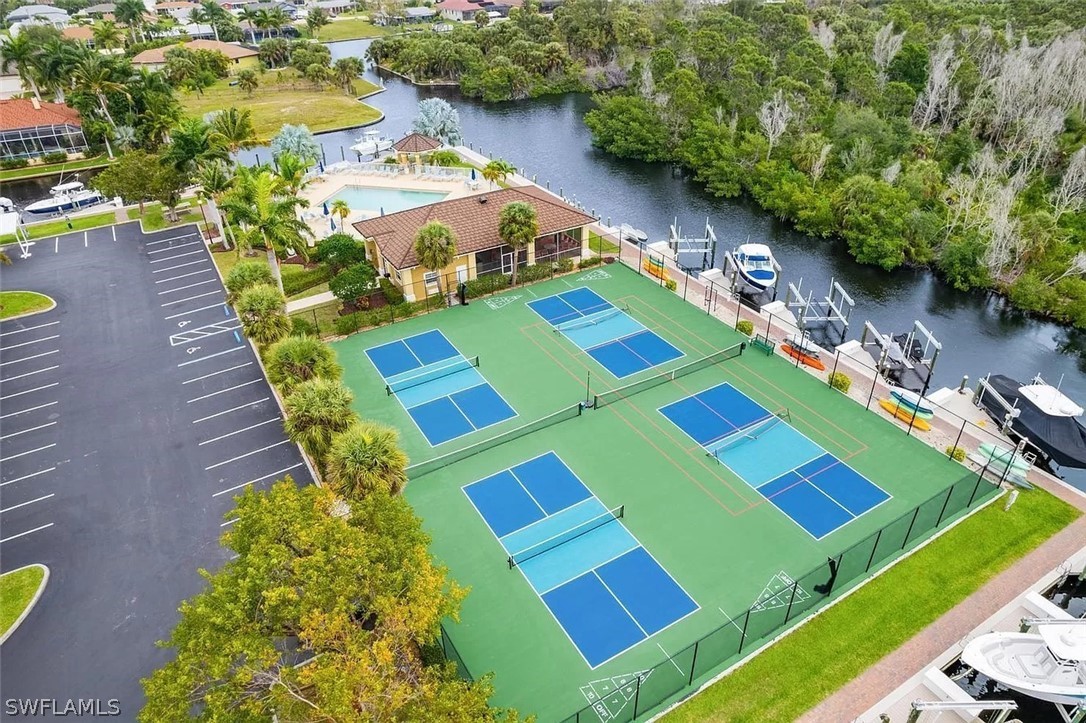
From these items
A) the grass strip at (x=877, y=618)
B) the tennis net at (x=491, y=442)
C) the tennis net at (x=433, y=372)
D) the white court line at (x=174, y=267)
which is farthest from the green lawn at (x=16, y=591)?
the white court line at (x=174, y=267)

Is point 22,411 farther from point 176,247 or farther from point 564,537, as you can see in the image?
point 564,537

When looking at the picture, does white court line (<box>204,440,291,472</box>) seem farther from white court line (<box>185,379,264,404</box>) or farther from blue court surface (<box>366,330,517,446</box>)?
blue court surface (<box>366,330,517,446</box>)

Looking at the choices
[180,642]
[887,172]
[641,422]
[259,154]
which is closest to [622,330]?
[641,422]

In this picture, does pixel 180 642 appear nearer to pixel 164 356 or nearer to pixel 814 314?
pixel 164 356

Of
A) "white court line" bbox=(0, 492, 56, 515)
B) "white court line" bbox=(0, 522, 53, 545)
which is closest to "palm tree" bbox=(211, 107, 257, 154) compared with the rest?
"white court line" bbox=(0, 492, 56, 515)

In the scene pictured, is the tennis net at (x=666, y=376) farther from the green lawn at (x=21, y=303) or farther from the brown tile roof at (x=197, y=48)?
the brown tile roof at (x=197, y=48)

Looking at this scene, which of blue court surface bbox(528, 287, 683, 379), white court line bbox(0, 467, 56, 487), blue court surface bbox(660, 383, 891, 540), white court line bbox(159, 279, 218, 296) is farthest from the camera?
white court line bbox(159, 279, 218, 296)

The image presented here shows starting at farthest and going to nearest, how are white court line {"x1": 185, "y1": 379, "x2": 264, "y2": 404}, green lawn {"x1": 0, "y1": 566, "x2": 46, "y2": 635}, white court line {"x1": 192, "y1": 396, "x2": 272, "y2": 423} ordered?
white court line {"x1": 185, "y1": 379, "x2": 264, "y2": 404} < white court line {"x1": 192, "y1": 396, "x2": 272, "y2": 423} < green lawn {"x1": 0, "y1": 566, "x2": 46, "y2": 635}
